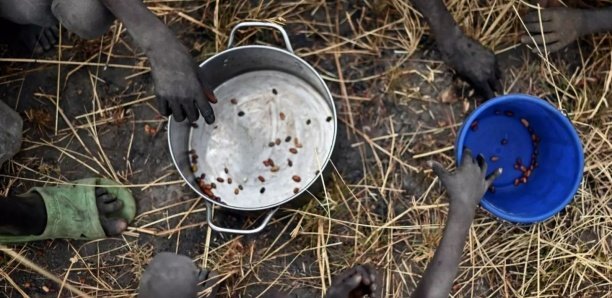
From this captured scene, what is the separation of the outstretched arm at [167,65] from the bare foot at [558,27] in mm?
1344

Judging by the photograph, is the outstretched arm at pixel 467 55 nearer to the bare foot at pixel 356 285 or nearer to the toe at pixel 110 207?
the bare foot at pixel 356 285

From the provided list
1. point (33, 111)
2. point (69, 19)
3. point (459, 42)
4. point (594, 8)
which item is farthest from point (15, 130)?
point (594, 8)

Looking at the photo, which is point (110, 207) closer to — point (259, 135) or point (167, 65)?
point (259, 135)

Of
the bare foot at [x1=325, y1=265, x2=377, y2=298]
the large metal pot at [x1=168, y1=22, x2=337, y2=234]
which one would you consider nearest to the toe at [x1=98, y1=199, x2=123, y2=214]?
the large metal pot at [x1=168, y1=22, x2=337, y2=234]

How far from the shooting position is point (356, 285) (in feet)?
7.32

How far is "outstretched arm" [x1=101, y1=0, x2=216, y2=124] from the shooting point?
2316mm

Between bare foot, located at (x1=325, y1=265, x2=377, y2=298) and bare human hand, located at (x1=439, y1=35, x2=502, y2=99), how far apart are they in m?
0.97

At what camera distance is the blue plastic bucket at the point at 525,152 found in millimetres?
2641

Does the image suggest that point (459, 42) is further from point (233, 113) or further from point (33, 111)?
point (33, 111)

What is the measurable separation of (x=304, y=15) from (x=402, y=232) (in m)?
0.97

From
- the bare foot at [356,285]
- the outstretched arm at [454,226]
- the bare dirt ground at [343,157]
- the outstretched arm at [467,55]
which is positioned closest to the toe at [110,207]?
the bare dirt ground at [343,157]

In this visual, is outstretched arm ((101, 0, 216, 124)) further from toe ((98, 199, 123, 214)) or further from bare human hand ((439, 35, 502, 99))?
bare human hand ((439, 35, 502, 99))

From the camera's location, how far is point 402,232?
9.59ft

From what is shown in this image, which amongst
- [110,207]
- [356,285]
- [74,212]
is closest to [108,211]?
[110,207]
